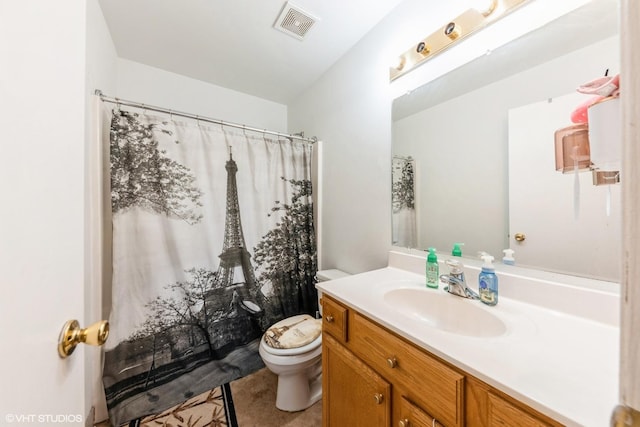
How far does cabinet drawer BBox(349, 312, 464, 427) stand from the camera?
0.61 m

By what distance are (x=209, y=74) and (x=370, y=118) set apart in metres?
1.44

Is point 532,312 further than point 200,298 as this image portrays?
No

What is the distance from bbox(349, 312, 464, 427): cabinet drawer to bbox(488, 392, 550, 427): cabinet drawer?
0.07m

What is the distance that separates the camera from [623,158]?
10.2 inches

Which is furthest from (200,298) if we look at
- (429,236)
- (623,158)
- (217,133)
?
(623,158)

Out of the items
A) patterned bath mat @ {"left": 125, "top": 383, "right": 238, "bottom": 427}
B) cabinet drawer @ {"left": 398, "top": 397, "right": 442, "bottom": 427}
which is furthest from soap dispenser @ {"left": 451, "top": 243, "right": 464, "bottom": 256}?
patterned bath mat @ {"left": 125, "top": 383, "right": 238, "bottom": 427}

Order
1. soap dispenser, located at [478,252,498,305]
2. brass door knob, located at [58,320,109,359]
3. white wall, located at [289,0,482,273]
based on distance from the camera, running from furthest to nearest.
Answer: white wall, located at [289,0,482,273] < soap dispenser, located at [478,252,498,305] < brass door knob, located at [58,320,109,359]

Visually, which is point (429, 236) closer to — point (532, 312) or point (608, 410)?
point (532, 312)

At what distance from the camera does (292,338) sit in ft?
4.63

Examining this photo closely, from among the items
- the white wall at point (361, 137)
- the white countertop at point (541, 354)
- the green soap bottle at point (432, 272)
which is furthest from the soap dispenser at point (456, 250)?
the white wall at point (361, 137)

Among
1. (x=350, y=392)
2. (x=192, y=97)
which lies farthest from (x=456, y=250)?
(x=192, y=97)

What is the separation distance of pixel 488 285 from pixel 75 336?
1213mm

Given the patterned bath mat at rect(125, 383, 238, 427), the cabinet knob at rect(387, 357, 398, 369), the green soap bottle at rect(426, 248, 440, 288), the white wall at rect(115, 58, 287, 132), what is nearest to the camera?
the cabinet knob at rect(387, 357, 398, 369)

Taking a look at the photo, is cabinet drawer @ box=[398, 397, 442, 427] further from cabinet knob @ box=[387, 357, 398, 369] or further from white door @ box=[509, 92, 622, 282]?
white door @ box=[509, 92, 622, 282]
